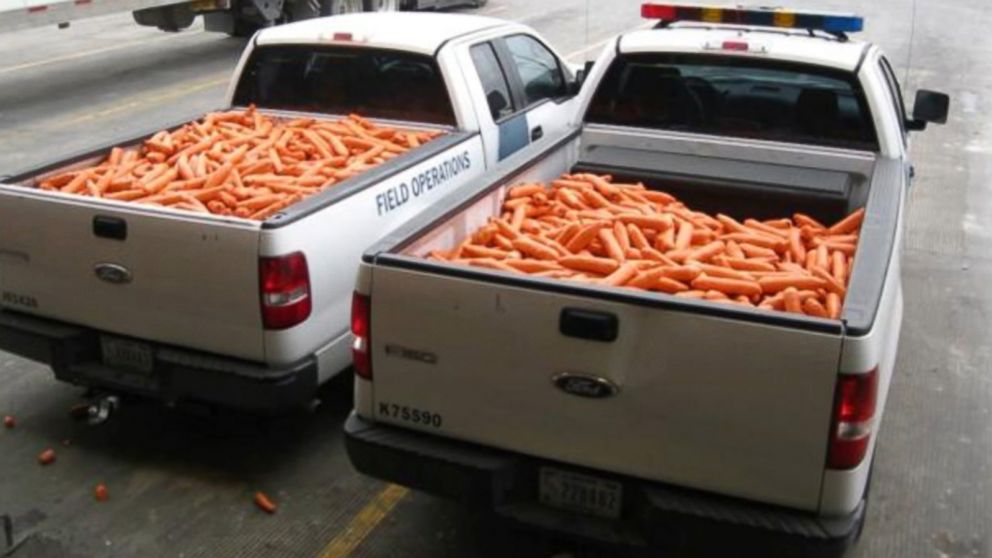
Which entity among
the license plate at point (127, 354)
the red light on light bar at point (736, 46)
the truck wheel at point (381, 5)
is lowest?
the truck wheel at point (381, 5)

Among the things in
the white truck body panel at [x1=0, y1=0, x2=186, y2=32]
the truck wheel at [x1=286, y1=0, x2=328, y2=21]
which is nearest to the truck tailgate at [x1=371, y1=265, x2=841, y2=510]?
the white truck body panel at [x1=0, y1=0, x2=186, y2=32]

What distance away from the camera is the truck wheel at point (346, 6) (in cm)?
1875

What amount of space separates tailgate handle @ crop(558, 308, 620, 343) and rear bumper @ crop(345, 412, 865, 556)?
1.67ft

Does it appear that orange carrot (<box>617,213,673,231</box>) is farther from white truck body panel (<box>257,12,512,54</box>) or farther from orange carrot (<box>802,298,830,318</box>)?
white truck body panel (<box>257,12,512,54</box>)

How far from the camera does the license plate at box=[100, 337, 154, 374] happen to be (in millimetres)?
4500

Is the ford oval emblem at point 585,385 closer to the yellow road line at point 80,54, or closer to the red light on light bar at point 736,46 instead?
the red light on light bar at point 736,46

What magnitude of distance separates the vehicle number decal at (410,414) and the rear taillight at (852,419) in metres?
1.31

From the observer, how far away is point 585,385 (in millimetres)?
3279

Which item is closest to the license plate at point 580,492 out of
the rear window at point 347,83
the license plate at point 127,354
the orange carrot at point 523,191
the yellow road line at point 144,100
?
the orange carrot at point 523,191

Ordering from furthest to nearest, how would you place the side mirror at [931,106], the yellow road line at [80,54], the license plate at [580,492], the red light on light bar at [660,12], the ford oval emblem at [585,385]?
the yellow road line at [80,54], the red light on light bar at [660,12], the side mirror at [931,106], the license plate at [580,492], the ford oval emblem at [585,385]

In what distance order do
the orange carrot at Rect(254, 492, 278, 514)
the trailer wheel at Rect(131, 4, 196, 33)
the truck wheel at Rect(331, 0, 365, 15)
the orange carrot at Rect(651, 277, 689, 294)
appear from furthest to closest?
1. the truck wheel at Rect(331, 0, 365, 15)
2. the trailer wheel at Rect(131, 4, 196, 33)
3. the orange carrot at Rect(254, 492, 278, 514)
4. the orange carrot at Rect(651, 277, 689, 294)

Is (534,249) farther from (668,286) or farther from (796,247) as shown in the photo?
(796,247)

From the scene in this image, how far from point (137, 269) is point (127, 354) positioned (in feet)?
1.45

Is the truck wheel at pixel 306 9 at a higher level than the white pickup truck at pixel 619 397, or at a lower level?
lower
